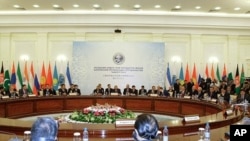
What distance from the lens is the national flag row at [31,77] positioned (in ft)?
43.1

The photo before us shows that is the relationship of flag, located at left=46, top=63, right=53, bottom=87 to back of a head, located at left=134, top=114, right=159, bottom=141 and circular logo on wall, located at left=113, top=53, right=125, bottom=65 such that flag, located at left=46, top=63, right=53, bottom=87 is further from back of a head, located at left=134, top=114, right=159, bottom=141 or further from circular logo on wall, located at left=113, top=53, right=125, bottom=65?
back of a head, located at left=134, top=114, right=159, bottom=141

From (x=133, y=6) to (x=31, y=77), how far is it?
19.3 ft

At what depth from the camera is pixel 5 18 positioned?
12984mm

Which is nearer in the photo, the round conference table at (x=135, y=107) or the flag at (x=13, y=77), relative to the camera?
the round conference table at (x=135, y=107)

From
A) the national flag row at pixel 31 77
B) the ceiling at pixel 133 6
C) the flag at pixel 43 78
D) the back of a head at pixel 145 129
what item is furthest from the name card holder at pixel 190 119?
the flag at pixel 43 78

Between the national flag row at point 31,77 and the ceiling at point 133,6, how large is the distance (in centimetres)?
268

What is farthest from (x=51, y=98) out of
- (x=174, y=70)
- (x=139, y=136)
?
(x=139, y=136)

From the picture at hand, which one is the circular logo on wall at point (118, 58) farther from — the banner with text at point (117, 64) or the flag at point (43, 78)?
the flag at point (43, 78)

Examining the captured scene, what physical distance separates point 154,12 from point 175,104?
448cm

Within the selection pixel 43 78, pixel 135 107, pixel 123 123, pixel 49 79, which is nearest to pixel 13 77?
pixel 43 78

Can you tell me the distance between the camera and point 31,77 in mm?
13516

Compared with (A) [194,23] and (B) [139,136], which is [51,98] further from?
(B) [139,136]

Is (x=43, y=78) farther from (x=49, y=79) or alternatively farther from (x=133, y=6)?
(x=133, y=6)

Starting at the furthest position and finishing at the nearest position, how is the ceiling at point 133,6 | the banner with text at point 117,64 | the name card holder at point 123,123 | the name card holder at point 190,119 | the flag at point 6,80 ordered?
the flag at point 6,80, the banner with text at point 117,64, the ceiling at point 133,6, the name card holder at point 190,119, the name card holder at point 123,123
